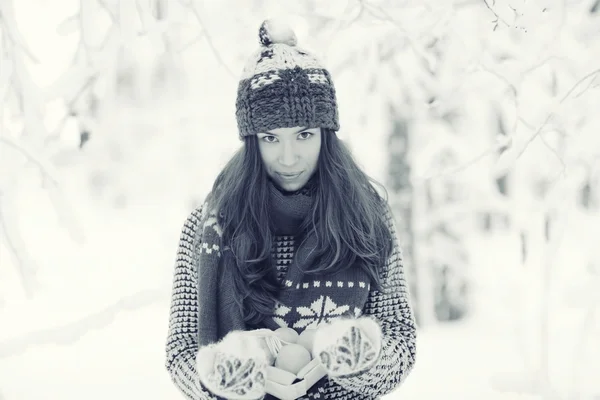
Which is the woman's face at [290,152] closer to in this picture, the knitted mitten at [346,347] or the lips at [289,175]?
the lips at [289,175]

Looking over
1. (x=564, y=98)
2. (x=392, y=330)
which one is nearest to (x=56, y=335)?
(x=392, y=330)

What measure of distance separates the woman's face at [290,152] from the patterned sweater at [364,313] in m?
0.17

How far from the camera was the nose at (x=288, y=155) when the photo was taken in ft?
4.83

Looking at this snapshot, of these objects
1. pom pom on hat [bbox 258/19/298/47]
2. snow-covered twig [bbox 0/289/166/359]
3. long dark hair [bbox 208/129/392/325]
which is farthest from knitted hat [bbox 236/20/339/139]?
snow-covered twig [bbox 0/289/166/359]

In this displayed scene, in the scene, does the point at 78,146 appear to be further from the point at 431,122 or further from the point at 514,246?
the point at 514,246

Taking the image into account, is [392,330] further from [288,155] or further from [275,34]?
[275,34]

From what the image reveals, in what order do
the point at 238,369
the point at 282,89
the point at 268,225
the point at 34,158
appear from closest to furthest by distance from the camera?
1. the point at 238,369
2. the point at 282,89
3. the point at 268,225
4. the point at 34,158

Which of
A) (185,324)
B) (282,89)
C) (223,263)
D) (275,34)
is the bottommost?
(185,324)

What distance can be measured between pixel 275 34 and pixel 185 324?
2.51 ft

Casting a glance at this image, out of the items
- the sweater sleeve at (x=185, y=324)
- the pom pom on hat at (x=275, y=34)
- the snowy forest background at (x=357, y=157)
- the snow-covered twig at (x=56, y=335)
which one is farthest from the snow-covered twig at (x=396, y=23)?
the snow-covered twig at (x=56, y=335)

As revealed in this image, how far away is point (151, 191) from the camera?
403 cm

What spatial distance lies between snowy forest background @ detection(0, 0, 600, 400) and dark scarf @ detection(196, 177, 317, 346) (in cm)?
97

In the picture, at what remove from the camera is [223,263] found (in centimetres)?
153

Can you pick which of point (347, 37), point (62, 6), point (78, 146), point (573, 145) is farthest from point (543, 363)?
point (62, 6)
